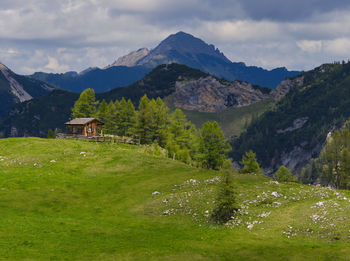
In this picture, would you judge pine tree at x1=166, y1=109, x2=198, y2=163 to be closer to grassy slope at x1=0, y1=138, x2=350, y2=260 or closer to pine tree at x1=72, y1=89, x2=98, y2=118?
pine tree at x1=72, y1=89, x2=98, y2=118

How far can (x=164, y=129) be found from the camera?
97250 millimetres

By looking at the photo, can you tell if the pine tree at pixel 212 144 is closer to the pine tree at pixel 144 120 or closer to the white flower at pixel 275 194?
the pine tree at pixel 144 120

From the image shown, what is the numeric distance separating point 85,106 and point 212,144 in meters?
46.8

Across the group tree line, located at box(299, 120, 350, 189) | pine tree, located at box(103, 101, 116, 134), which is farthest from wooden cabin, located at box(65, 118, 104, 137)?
tree line, located at box(299, 120, 350, 189)

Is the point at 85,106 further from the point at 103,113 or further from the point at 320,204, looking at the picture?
the point at 320,204

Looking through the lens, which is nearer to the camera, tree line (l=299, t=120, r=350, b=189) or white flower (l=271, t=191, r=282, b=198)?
white flower (l=271, t=191, r=282, b=198)

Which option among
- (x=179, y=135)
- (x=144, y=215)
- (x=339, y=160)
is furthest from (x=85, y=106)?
(x=144, y=215)

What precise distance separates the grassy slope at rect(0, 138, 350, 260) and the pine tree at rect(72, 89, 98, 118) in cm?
4950

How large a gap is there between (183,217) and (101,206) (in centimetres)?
1076

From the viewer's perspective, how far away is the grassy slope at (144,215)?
87.0 ft

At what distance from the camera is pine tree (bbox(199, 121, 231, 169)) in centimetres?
8031

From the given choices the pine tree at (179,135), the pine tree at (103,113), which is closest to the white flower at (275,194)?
the pine tree at (179,135)

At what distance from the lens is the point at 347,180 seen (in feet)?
282

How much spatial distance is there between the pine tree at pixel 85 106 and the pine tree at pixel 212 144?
42396mm
